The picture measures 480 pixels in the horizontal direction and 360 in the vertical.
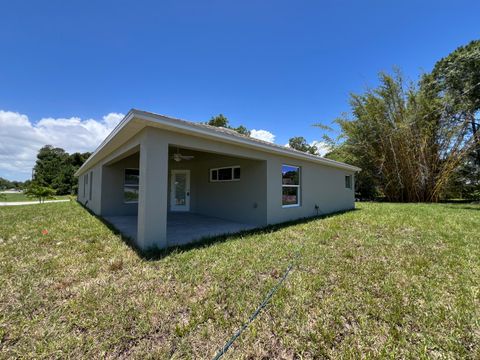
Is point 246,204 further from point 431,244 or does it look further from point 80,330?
point 80,330

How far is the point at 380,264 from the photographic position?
11.6 feet

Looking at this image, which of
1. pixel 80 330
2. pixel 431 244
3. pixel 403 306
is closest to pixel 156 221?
pixel 80 330

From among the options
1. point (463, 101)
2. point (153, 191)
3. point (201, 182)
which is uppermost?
point (463, 101)

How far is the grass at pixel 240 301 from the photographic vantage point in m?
1.84

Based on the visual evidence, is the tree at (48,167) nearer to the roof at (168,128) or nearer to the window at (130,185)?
the window at (130,185)

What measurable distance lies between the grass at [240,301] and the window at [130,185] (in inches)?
196

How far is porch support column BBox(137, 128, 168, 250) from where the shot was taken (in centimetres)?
418

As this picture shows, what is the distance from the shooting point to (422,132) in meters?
12.6

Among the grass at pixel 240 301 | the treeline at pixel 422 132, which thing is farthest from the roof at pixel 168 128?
the treeline at pixel 422 132

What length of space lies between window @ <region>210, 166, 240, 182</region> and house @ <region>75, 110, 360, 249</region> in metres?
0.04

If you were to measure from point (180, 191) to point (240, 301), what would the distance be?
816cm

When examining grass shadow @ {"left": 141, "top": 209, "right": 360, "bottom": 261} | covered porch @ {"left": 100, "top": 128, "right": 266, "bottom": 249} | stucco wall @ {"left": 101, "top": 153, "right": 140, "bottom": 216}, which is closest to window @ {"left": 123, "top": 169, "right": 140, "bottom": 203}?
covered porch @ {"left": 100, "top": 128, "right": 266, "bottom": 249}

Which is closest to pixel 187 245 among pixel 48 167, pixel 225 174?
pixel 225 174

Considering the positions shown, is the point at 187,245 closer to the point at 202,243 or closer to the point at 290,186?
the point at 202,243
